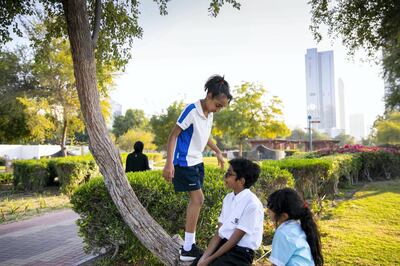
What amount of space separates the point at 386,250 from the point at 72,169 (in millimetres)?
11037

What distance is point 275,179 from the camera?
21.9ft

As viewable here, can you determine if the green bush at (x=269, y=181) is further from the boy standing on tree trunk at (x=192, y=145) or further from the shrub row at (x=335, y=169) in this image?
the boy standing on tree trunk at (x=192, y=145)

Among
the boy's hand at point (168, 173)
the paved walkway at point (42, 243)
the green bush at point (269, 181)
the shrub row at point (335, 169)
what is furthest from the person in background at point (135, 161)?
the boy's hand at point (168, 173)

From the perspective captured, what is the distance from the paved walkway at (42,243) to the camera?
5.82 metres

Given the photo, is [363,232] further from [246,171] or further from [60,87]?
[60,87]

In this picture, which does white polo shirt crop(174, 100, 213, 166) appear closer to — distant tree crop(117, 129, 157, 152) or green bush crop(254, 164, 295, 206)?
green bush crop(254, 164, 295, 206)

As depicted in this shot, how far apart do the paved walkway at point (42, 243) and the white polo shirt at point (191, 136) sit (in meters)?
3.25

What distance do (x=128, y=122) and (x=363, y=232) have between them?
69.5m

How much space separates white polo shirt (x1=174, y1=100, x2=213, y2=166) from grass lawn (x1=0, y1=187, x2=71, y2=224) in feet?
25.2

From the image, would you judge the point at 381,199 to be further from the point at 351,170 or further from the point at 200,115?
the point at 200,115

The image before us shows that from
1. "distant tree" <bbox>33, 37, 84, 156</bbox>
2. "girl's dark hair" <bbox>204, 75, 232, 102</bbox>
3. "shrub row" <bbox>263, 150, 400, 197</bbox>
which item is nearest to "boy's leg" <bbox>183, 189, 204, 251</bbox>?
"girl's dark hair" <bbox>204, 75, 232, 102</bbox>

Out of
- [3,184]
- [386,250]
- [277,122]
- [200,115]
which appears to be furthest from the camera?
[277,122]

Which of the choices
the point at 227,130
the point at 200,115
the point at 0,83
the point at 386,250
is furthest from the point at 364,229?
the point at 227,130

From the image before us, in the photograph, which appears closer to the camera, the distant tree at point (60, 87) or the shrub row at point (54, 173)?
the shrub row at point (54, 173)
